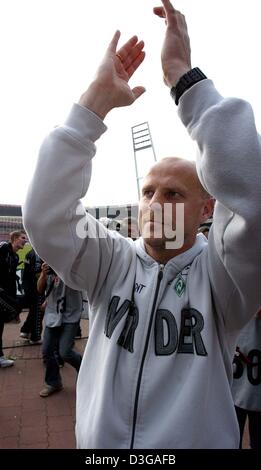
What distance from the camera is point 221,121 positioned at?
0.99 metres

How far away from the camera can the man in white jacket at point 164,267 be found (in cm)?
101

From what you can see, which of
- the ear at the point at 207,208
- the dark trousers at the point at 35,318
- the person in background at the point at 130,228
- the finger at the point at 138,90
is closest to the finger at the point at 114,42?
the finger at the point at 138,90

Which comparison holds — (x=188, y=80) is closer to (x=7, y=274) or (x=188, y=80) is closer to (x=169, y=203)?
(x=169, y=203)

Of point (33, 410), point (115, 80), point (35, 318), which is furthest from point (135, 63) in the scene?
point (35, 318)

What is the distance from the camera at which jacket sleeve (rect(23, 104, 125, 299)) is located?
1.13m

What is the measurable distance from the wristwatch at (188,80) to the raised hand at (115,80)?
0.20 metres

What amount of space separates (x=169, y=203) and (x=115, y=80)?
440mm

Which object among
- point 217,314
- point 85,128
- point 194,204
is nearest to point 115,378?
point 217,314

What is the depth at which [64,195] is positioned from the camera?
1.15 metres

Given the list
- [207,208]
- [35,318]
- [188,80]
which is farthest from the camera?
[35,318]

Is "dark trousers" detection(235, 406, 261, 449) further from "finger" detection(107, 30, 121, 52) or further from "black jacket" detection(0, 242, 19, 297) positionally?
"black jacket" detection(0, 242, 19, 297)

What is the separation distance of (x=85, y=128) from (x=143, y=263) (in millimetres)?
520

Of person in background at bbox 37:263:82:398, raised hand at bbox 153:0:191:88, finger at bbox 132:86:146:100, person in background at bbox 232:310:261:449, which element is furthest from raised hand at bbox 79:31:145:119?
person in background at bbox 37:263:82:398

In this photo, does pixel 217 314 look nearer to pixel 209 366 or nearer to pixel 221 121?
pixel 209 366
